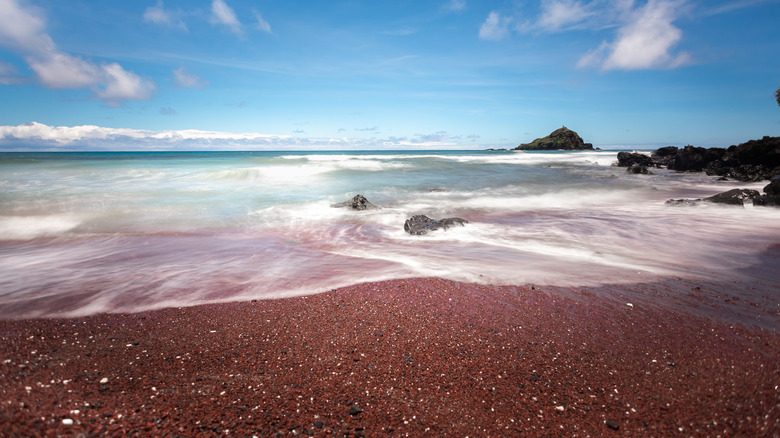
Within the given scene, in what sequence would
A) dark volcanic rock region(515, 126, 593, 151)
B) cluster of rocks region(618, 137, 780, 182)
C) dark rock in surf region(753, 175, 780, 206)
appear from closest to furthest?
dark rock in surf region(753, 175, 780, 206), cluster of rocks region(618, 137, 780, 182), dark volcanic rock region(515, 126, 593, 151)

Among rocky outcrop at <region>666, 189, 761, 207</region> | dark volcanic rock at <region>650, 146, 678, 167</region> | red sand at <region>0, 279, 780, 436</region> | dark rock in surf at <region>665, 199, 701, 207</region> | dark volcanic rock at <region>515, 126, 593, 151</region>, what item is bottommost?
red sand at <region>0, 279, 780, 436</region>

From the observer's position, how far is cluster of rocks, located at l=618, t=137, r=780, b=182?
1881 centimetres

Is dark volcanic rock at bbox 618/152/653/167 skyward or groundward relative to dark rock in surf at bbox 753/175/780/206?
skyward

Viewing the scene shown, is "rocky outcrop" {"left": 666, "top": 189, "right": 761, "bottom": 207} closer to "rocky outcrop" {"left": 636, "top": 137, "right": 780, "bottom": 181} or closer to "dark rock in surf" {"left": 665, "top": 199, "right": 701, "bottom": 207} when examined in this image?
"dark rock in surf" {"left": 665, "top": 199, "right": 701, "bottom": 207}

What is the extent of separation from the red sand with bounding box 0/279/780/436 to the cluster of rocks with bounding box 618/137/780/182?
24.3 metres

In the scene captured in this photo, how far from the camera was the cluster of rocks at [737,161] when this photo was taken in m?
18.8

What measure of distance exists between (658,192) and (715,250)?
38.2 ft

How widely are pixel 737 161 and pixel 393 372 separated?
99.4ft

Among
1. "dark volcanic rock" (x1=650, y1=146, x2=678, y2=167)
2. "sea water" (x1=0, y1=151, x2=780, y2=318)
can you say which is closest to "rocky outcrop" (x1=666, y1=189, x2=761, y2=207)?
"sea water" (x1=0, y1=151, x2=780, y2=318)

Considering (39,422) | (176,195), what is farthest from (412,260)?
(176,195)

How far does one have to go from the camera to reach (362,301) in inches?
139

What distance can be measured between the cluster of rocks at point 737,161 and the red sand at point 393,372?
79.6 feet

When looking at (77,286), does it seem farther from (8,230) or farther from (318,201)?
(318,201)

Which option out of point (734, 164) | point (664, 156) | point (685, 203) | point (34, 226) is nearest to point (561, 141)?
point (664, 156)
